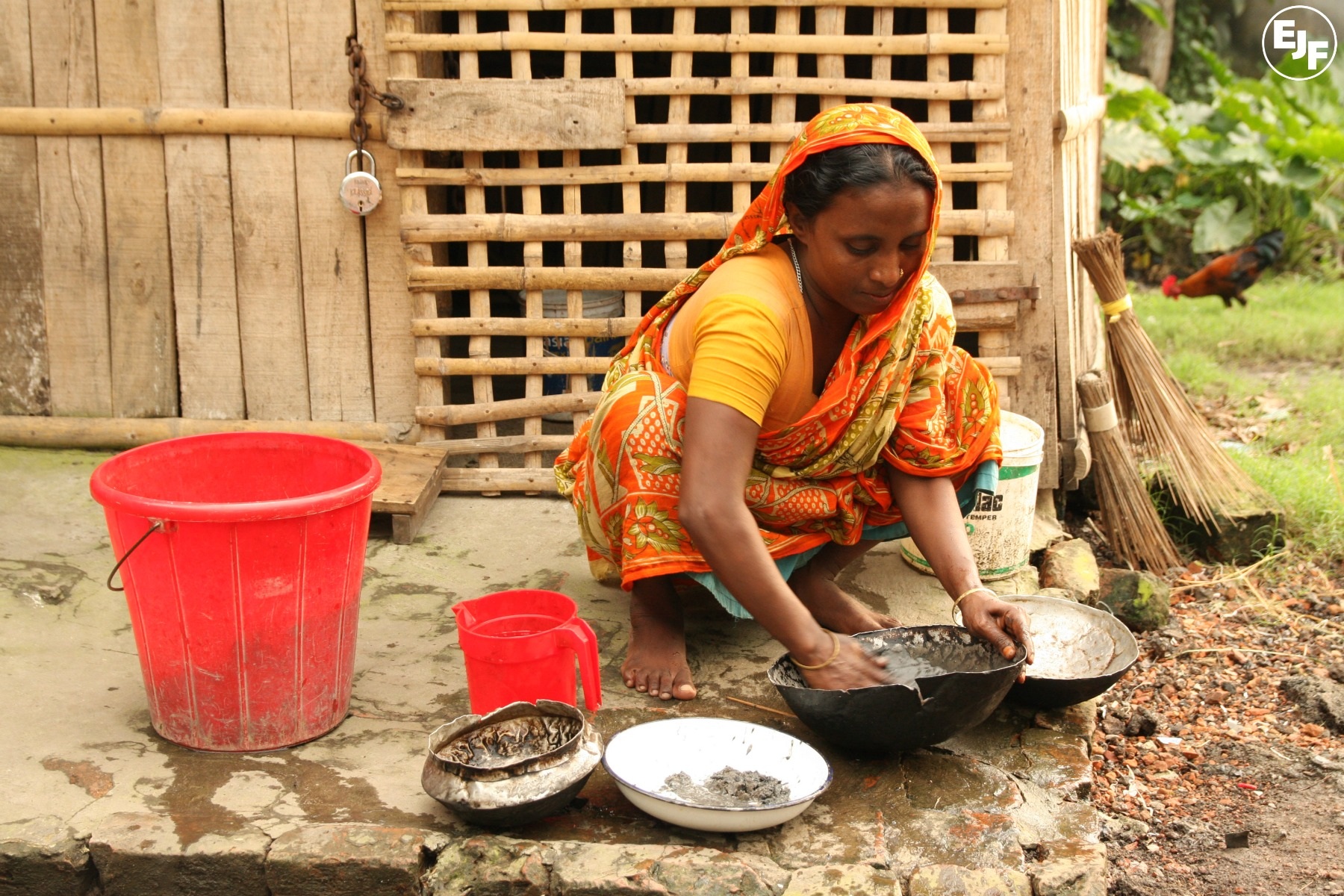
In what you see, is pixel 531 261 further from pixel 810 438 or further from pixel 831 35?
pixel 810 438

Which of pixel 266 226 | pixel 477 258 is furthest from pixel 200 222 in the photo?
pixel 477 258

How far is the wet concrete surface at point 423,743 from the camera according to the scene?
209 centimetres

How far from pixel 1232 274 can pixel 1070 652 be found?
4.12 metres

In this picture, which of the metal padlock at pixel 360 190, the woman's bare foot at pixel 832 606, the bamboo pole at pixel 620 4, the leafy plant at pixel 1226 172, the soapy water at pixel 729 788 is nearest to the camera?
the soapy water at pixel 729 788

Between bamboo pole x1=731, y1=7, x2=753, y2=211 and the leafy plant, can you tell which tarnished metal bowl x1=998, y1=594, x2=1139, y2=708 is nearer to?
bamboo pole x1=731, y1=7, x2=753, y2=211

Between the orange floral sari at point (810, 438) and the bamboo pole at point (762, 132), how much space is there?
0.97 meters

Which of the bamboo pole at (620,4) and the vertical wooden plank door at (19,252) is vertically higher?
the bamboo pole at (620,4)

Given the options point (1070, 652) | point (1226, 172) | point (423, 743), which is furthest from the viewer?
point (1226, 172)

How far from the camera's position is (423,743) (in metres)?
2.39

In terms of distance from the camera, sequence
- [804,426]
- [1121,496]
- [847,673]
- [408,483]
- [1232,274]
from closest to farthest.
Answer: [847,673]
[804,426]
[408,483]
[1121,496]
[1232,274]

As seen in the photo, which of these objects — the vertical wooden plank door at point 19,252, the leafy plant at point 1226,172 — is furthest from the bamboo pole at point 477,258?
the leafy plant at point 1226,172

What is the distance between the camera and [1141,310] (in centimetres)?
702

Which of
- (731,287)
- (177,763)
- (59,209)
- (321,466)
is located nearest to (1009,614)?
(731,287)

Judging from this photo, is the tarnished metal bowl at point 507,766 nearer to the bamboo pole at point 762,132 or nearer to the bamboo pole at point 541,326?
the bamboo pole at point 541,326
